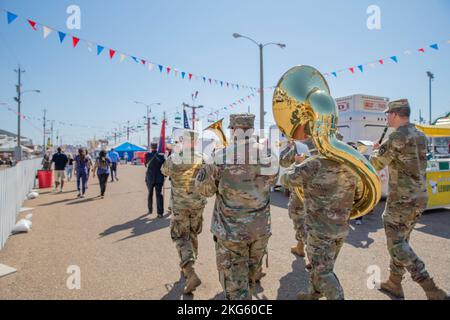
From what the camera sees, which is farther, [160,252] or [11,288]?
[160,252]

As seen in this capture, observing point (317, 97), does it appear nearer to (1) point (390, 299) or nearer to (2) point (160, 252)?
(1) point (390, 299)

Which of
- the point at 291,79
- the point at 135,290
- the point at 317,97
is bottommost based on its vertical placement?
the point at 135,290

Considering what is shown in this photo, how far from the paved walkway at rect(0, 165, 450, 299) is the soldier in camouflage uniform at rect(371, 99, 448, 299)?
530mm

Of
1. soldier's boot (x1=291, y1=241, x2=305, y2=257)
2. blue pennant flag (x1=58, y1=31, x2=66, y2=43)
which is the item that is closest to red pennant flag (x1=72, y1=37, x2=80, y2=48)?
blue pennant flag (x1=58, y1=31, x2=66, y2=43)

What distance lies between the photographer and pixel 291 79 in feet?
9.29

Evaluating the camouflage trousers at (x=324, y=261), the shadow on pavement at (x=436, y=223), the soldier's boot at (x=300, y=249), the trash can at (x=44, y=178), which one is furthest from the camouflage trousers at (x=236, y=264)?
the trash can at (x=44, y=178)

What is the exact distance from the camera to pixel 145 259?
4.23 m

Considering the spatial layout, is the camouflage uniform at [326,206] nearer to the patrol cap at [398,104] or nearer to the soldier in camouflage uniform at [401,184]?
the soldier in camouflage uniform at [401,184]

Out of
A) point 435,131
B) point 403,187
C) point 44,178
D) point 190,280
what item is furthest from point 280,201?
point 44,178

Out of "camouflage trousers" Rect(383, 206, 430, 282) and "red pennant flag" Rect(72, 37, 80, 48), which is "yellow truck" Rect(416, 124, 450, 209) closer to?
"camouflage trousers" Rect(383, 206, 430, 282)

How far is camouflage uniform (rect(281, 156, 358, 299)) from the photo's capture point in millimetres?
2471
